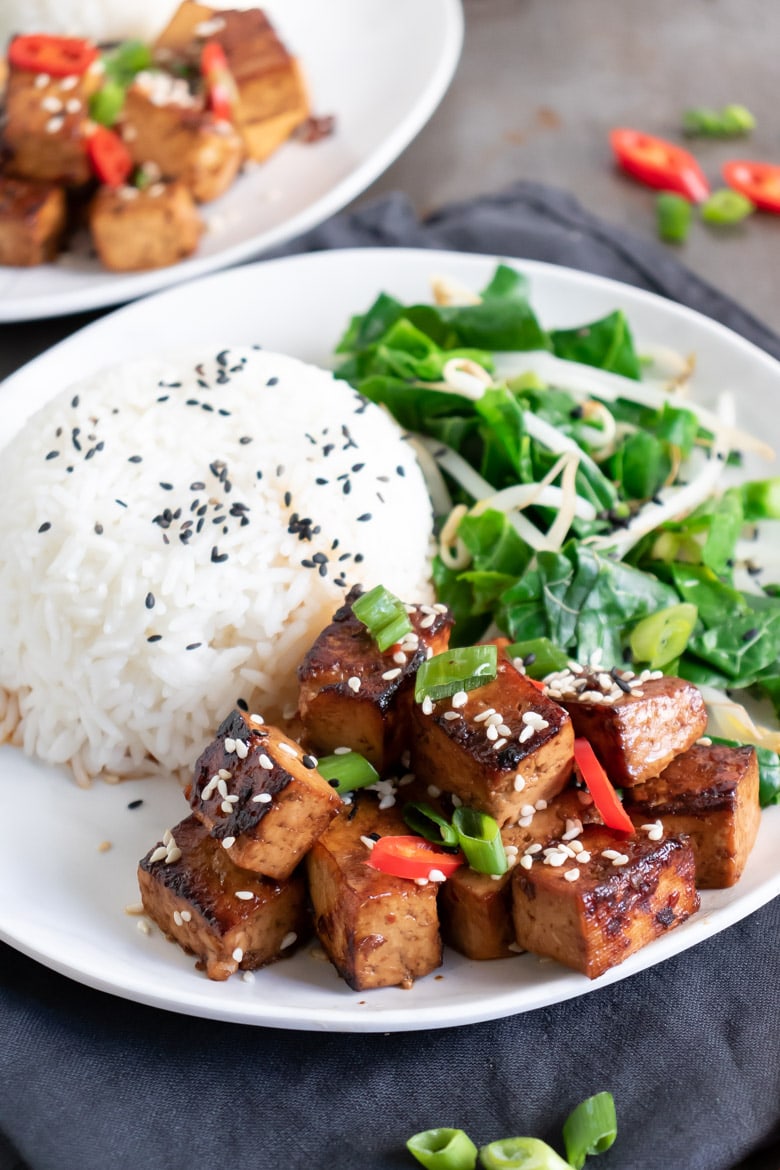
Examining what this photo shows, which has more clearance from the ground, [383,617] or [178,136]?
[178,136]

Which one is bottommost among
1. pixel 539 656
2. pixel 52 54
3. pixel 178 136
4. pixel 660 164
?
pixel 660 164

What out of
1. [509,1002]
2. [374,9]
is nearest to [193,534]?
[509,1002]

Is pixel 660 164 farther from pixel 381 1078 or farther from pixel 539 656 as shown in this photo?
pixel 381 1078

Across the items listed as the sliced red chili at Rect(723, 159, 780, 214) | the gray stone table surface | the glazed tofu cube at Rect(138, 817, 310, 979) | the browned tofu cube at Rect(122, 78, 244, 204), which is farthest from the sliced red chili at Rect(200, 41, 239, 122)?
the glazed tofu cube at Rect(138, 817, 310, 979)

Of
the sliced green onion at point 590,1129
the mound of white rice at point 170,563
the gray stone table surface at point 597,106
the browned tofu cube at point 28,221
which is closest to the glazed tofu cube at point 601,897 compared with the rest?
the sliced green onion at point 590,1129

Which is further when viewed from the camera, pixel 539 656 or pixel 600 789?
pixel 539 656

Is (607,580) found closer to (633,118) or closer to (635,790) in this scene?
(635,790)

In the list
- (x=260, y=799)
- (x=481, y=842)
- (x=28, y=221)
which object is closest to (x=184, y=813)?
(x=260, y=799)
